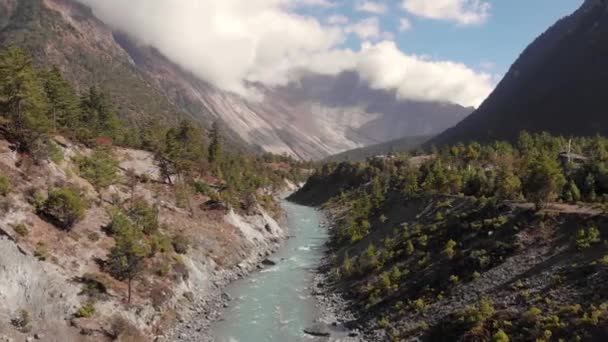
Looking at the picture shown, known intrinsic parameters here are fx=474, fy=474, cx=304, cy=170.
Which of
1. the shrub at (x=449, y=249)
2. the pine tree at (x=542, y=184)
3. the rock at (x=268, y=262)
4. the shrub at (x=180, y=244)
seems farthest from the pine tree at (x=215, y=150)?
the pine tree at (x=542, y=184)

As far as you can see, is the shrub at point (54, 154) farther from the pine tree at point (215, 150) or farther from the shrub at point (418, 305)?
the pine tree at point (215, 150)

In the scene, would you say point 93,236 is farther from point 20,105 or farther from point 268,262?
point 268,262

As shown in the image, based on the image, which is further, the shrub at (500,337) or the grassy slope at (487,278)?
the grassy slope at (487,278)

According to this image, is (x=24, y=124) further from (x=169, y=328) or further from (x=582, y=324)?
(x=582, y=324)

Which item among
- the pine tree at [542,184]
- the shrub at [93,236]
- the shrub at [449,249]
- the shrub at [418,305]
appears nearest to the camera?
the shrub at [418,305]

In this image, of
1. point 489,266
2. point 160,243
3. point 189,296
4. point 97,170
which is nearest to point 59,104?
point 97,170

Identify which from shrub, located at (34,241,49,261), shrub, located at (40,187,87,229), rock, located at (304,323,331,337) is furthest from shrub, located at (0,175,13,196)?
rock, located at (304,323,331,337)

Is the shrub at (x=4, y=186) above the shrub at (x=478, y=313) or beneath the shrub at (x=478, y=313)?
above
